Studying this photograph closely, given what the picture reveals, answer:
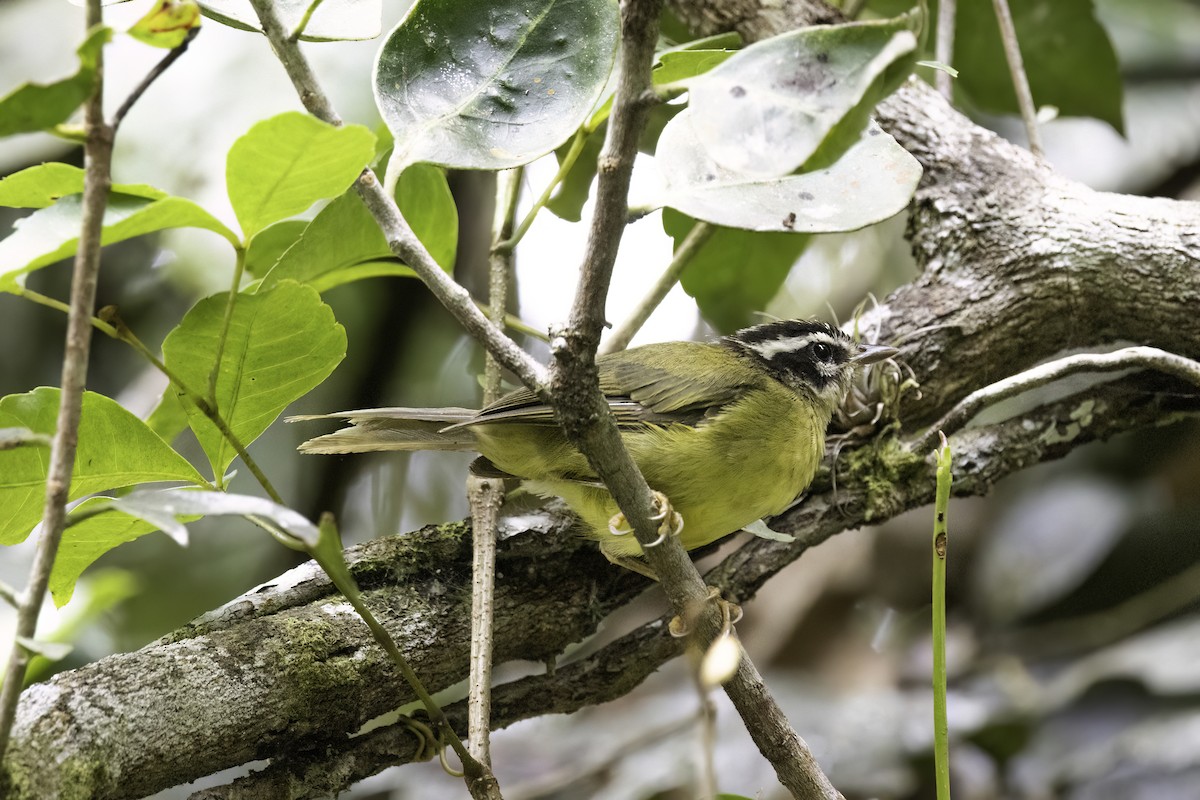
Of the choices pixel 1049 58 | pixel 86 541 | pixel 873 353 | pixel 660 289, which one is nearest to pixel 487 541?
pixel 86 541

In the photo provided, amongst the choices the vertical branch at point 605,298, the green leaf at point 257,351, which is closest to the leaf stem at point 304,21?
the green leaf at point 257,351

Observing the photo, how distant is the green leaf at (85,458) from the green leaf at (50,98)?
611 millimetres

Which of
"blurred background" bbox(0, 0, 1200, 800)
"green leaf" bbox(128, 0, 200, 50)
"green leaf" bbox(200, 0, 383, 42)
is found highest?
"green leaf" bbox(200, 0, 383, 42)

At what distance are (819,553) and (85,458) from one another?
3672 mm

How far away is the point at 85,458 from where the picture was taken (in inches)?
70.4

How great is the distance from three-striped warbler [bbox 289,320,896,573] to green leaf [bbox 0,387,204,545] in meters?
0.57

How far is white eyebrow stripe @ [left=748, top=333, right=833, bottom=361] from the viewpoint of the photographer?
3.08 meters

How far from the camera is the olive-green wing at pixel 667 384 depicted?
2.69m

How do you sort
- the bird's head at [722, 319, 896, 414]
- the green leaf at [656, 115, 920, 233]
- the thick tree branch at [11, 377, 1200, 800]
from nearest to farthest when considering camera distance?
the green leaf at [656, 115, 920, 233], the thick tree branch at [11, 377, 1200, 800], the bird's head at [722, 319, 896, 414]

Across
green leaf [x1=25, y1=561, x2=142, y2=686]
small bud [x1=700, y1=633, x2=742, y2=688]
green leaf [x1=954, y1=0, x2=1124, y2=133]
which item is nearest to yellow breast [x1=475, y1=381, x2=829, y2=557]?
green leaf [x1=25, y1=561, x2=142, y2=686]

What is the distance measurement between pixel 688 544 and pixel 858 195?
3.91 feet

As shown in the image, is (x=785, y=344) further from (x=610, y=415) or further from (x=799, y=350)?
(x=610, y=415)

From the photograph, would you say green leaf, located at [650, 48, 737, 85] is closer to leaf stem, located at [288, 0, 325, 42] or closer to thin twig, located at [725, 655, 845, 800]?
leaf stem, located at [288, 0, 325, 42]

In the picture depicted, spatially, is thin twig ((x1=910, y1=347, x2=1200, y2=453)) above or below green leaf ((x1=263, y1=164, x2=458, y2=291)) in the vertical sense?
below
